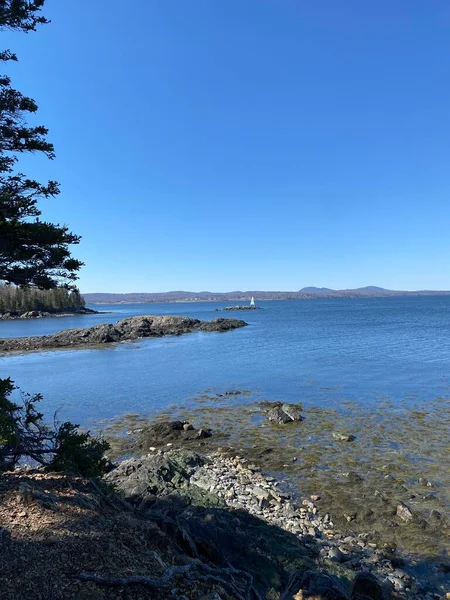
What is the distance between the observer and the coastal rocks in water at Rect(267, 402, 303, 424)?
72.0 ft

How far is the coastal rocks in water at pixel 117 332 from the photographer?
6206 cm

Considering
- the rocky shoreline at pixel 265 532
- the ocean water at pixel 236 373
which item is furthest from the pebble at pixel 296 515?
the ocean water at pixel 236 373

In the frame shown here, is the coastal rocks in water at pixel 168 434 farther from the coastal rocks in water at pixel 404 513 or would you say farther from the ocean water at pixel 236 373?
the coastal rocks in water at pixel 404 513

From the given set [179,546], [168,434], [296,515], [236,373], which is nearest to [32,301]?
[236,373]

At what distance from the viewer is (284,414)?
882 inches

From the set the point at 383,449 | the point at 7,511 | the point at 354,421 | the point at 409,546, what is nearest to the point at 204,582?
the point at 7,511

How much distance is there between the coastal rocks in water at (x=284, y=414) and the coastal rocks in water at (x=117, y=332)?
156ft

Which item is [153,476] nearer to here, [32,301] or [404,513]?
[404,513]

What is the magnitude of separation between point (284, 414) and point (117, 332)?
5490 centimetres

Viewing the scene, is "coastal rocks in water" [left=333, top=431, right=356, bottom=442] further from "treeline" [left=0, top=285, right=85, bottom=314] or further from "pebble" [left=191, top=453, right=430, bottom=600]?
"treeline" [left=0, top=285, right=85, bottom=314]

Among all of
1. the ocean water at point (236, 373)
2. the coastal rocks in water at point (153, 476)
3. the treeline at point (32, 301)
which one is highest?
the treeline at point (32, 301)

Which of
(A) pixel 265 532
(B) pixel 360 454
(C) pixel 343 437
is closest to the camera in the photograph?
(A) pixel 265 532

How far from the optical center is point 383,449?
17.4 metres

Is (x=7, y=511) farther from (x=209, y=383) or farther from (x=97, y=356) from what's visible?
(x=97, y=356)
